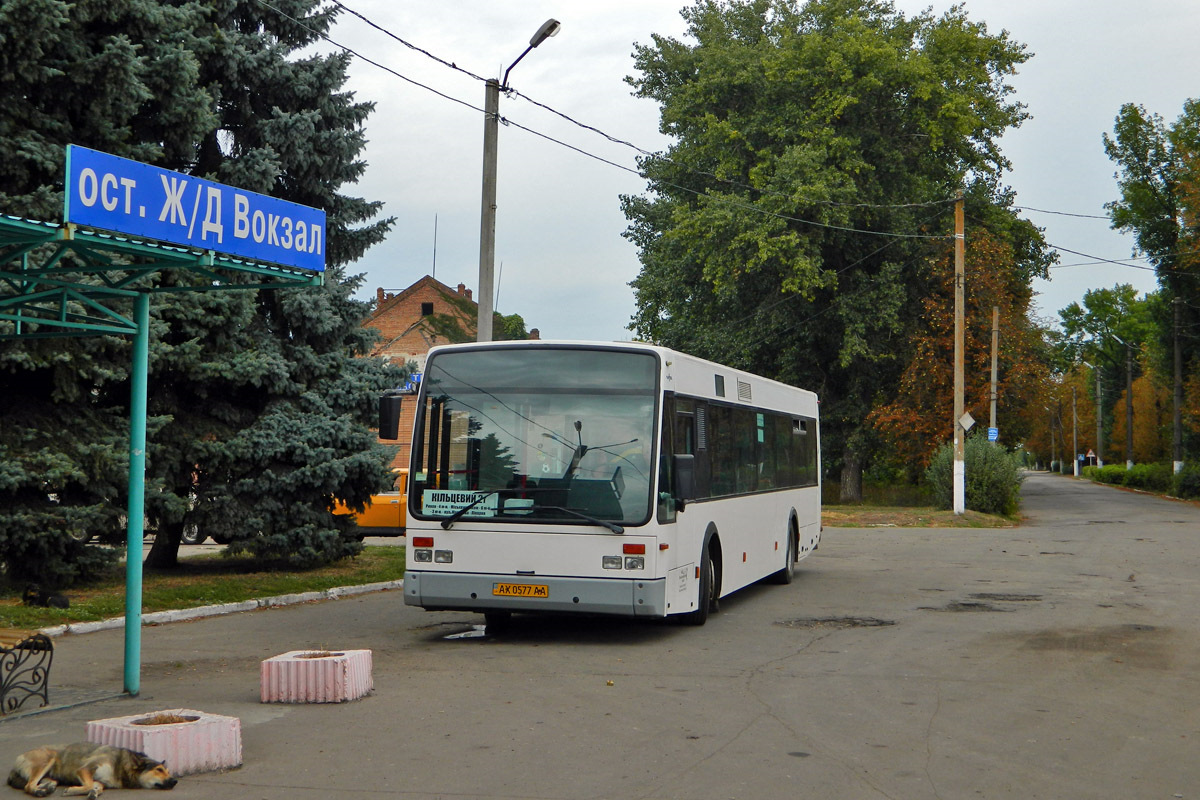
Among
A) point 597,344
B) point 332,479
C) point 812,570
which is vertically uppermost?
point 597,344

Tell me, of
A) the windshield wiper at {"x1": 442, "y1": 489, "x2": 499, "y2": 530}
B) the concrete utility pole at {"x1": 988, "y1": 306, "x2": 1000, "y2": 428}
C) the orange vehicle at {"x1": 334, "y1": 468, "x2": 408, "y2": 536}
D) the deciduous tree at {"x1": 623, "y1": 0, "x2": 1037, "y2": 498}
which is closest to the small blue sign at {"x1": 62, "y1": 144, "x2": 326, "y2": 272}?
the windshield wiper at {"x1": 442, "y1": 489, "x2": 499, "y2": 530}

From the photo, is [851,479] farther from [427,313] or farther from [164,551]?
[164,551]

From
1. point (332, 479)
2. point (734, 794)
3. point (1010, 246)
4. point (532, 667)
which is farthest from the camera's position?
point (1010, 246)

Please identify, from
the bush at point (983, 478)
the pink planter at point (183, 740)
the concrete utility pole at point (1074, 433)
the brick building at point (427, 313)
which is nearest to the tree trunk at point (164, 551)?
the pink planter at point (183, 740)

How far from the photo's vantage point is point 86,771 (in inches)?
246

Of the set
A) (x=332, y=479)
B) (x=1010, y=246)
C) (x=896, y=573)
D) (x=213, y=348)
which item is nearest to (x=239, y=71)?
(x=213, y=348)

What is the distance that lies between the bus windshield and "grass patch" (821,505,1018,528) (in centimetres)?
2247

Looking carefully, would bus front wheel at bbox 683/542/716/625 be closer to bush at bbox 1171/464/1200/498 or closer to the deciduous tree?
the deciduous tree

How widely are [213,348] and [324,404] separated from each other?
5.62 ft

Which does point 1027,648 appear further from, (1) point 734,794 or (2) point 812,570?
(2) point 812,570

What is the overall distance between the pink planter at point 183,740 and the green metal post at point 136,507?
Answer: 2.10 meters

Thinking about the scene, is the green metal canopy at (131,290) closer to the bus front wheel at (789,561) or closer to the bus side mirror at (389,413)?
the bus side mirror at (389,413)

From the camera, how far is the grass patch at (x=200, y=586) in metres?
13.1

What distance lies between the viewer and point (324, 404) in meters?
17.9
